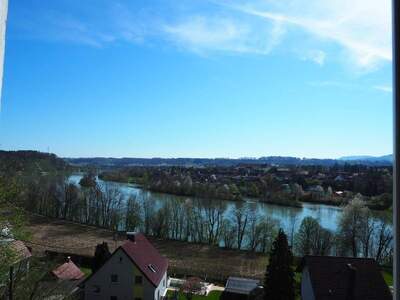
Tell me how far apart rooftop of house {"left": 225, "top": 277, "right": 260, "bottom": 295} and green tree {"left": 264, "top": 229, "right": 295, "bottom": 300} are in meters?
3.12

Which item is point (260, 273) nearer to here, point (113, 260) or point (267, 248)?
point (267, 248)

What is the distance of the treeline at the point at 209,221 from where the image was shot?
80.2 ft

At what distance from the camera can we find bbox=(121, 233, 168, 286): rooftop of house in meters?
14.7

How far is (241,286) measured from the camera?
53.8 ft

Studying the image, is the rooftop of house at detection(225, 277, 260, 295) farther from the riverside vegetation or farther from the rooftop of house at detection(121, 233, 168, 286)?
the riverside vegetation

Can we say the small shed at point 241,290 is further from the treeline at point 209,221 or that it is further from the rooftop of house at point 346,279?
the treeline at point 209,221

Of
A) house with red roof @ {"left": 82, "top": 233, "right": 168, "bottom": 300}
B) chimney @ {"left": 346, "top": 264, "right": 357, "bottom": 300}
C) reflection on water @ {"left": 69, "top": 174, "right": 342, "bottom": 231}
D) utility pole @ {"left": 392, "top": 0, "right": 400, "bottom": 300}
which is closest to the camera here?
utility pole @ {"left": 392, "top": 0, "right": 400, "bottom": 300}

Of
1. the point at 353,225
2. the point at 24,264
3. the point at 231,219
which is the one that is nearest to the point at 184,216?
the point at 231,219

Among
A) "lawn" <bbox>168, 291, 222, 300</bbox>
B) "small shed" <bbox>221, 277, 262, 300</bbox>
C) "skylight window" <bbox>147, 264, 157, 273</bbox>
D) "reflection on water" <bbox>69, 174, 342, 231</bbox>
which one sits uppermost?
"skylight window" <bbox>147, 264, 157, 273</bbox>

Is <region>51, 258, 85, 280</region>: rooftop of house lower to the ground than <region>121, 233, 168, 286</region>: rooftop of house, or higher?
lower

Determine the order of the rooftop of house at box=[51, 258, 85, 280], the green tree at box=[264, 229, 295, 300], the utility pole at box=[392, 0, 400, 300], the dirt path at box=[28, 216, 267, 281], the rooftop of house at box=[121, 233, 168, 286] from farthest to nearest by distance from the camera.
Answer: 1. the dirt path at box=[28, 216, 267, 281]
2. the rooftop of house at box=[51, 258, 85, 280]
3. the rooftop of house at box=[121, 233, 168, 286]
4. the green tree at box=[264, 229, 295, 300]
5. the utility pole at box=[392, 0, 400, 300]

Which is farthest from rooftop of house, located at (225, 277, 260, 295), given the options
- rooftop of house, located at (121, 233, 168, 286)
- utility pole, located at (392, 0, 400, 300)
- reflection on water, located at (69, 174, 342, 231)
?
utility pole, located at (392, 0, 400, 300)

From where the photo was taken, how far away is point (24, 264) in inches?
269

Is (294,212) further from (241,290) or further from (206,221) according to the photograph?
(241,290)
